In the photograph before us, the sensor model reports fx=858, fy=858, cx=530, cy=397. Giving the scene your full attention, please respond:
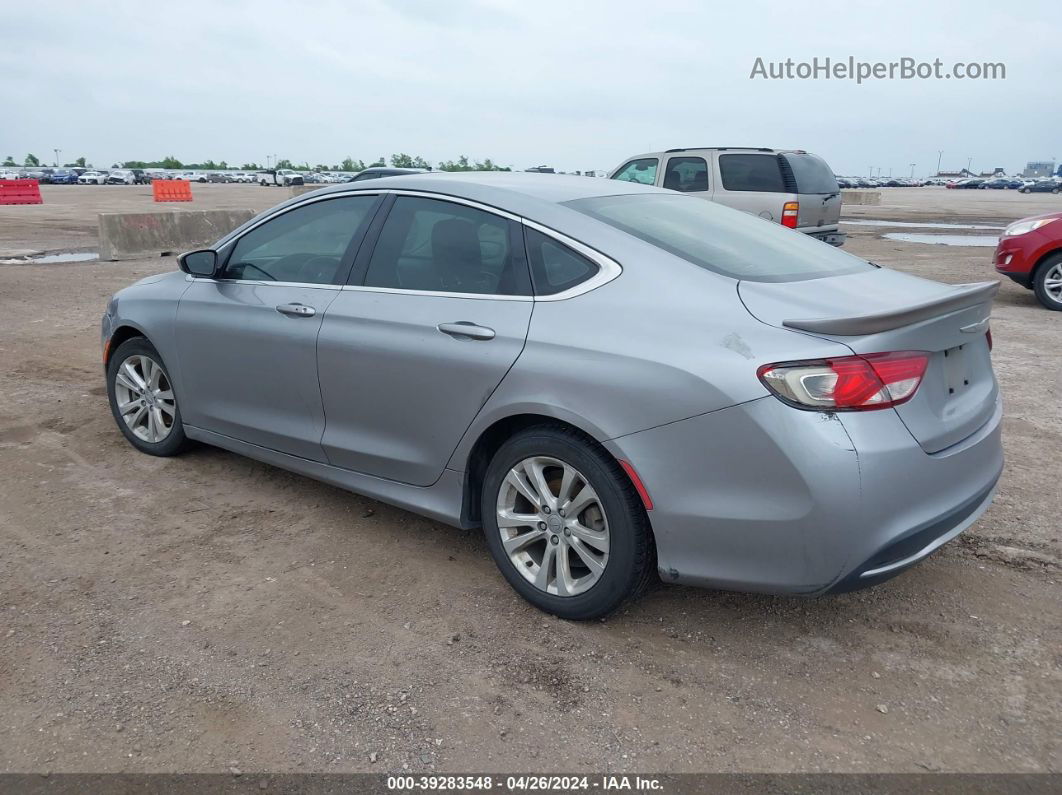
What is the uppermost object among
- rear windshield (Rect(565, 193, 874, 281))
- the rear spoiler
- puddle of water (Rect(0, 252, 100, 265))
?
rear windshield (Rect(565, 193, 874, 281))

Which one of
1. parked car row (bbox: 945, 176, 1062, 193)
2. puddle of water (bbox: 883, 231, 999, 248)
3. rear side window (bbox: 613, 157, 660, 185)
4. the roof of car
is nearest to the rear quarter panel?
the roof of car

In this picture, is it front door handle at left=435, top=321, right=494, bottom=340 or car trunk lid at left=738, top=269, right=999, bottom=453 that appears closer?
car trunk lid at left=738, top=269, right=999, bottom=453

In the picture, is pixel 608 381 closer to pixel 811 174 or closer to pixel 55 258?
pixel 811 174

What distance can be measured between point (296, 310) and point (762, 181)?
32.4 ft

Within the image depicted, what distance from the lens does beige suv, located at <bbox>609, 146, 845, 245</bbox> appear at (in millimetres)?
12141

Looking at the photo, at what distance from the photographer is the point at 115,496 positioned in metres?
4.45

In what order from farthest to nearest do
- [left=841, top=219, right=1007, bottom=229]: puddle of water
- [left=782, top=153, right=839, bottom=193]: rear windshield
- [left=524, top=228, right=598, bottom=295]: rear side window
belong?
[left=841, top=219, right=1007, bottom=229]: puddle of water → [left=782, top=153, right=839, bottom=193]: rear windshield → [left=524, top=228, right=598, bottom=295]: rear side window

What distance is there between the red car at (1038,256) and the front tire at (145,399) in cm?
949

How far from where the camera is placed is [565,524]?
3.18 m

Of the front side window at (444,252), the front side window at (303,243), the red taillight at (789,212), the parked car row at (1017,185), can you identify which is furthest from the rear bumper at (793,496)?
the parked car row at (1017,185)

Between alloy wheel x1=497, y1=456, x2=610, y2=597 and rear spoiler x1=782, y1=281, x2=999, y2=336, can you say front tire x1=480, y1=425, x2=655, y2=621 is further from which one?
rear spoiler x1=782, y1=281, x2=999, y2=336

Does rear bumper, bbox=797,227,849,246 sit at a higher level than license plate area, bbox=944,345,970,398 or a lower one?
lower

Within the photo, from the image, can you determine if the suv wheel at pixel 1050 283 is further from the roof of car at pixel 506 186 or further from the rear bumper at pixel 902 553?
the rear bumper at pixel 902 553

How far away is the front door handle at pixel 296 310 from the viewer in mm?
3958
